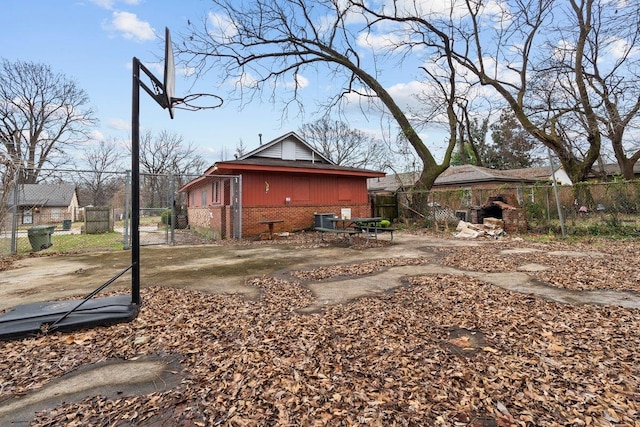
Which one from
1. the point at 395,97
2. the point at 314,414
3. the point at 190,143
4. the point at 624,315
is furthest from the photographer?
the point at 190,143

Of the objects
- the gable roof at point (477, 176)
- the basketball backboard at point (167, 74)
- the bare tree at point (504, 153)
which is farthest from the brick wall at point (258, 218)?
the bare tree at point (504, 153)

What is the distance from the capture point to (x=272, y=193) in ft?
36.0

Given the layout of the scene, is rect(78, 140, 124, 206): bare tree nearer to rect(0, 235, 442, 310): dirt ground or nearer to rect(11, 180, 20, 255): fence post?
rect(11, 180, 20, 255): fence post

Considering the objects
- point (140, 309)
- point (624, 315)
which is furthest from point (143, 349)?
point (624, 315)

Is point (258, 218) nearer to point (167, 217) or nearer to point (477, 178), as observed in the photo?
point (167, 217)

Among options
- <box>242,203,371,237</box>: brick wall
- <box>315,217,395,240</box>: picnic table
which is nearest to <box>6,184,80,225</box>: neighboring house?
<box>242,203,371,237</box>: brick wall

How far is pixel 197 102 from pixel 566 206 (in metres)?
11.1

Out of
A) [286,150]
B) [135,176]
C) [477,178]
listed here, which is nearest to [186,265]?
[135,176]

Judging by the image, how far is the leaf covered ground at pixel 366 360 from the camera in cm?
170

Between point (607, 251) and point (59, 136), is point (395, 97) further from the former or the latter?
point (59, 136)

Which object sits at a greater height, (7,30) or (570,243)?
(7,30)

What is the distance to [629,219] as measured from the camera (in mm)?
8477

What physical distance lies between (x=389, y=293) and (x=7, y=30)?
14.1 m

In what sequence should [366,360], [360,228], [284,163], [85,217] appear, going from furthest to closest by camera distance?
[85,217] < [284,163] < [360,228] < [366,360]
